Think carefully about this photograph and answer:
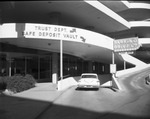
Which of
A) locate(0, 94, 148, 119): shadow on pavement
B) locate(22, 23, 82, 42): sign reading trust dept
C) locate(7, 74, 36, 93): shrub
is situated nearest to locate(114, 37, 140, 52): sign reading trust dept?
locate(22, 23, 82, 42): sign reading trust dept

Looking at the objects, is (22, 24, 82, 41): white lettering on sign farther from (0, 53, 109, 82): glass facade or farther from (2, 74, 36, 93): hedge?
(0, 53, 109, 82): glass facade

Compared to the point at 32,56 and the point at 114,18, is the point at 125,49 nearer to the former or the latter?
the point at 114,18

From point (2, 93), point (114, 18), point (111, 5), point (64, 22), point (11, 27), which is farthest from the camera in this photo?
point (111, 5)

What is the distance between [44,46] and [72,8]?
5.87 meters

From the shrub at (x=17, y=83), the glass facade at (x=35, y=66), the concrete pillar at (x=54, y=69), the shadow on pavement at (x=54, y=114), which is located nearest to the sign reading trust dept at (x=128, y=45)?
the concrete pillar at (x=54, y=69)

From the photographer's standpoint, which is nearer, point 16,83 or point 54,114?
point 54,114

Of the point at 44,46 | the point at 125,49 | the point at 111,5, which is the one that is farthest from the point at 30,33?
the point at 111,5

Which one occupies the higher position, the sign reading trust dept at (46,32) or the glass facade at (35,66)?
the sign reading trust dept at (46,32)

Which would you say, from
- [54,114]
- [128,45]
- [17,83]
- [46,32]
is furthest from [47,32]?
[54,114]

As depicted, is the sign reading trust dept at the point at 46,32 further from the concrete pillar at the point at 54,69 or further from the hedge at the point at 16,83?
the concrete pillar at the point at 54,69

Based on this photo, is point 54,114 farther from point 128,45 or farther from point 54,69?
point 128,45

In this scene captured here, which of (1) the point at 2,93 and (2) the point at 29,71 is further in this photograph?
(2) the point at 29,71

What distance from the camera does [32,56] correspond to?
957 inches

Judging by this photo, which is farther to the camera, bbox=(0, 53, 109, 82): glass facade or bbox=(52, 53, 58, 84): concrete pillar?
bbox=(52, 53, 58, 84): concrete pillar
